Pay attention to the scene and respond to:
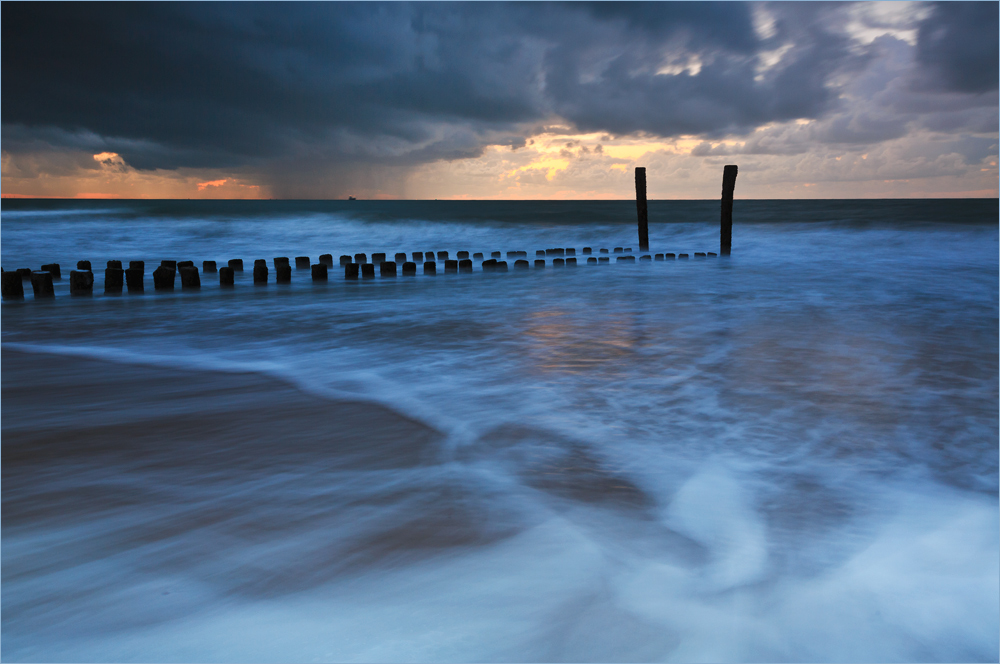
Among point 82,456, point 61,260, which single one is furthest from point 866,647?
point 61,260

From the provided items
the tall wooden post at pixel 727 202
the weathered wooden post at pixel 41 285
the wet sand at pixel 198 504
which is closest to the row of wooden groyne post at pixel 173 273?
the weathered wooden post at pixel 41 285

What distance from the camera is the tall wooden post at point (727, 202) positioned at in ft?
56.9

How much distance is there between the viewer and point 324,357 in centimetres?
549

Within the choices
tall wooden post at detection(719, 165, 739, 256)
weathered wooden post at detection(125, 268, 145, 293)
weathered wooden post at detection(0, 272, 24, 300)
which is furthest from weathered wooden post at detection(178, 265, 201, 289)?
tall wooden post at detection(719, 165, 739, 256)

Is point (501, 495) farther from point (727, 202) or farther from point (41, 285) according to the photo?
point (727, 202)

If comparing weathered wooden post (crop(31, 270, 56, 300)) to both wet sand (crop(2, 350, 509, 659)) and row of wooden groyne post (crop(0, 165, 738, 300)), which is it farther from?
wet sand (crop(2, 350, 509, 659))

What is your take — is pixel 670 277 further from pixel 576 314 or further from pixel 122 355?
pixel 122 355

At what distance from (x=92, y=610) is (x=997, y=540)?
10.7 feet

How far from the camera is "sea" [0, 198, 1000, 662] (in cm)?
189

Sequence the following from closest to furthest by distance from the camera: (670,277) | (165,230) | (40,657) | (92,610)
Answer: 1. (40,657)
2. (92,610)
3. (670,277)
4. (165,230)

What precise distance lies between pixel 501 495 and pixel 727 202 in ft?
56.2

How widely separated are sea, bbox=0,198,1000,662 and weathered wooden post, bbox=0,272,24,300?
307 cm

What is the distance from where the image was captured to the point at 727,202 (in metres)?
17.9

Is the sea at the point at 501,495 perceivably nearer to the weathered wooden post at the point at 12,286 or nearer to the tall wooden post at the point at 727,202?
the weathered wooden post at the point at 12,286
